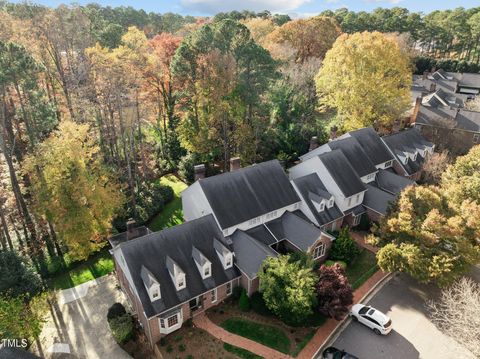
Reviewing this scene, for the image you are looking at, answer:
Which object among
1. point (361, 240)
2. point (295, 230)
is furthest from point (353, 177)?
point (295, 230)

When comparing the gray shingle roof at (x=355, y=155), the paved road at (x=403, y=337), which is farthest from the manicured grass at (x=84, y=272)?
the gray shingle roof at (x=355, y=155)

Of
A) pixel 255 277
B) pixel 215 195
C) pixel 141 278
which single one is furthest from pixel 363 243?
pixel 141 278

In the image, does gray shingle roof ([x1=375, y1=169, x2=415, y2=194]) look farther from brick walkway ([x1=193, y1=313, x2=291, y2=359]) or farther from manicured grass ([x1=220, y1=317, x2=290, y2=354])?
brick walkway ([x1=193, y1=313, x2=291, y2=359])

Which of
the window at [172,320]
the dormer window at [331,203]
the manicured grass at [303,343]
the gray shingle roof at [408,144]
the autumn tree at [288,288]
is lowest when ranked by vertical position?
the manicured grass at [303,343]

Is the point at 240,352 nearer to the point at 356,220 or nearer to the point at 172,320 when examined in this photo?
the point at 172,320

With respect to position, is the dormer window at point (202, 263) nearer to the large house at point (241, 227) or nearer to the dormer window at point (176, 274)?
the large house at point (241, 227)

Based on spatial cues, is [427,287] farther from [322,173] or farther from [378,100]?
[378,100]
